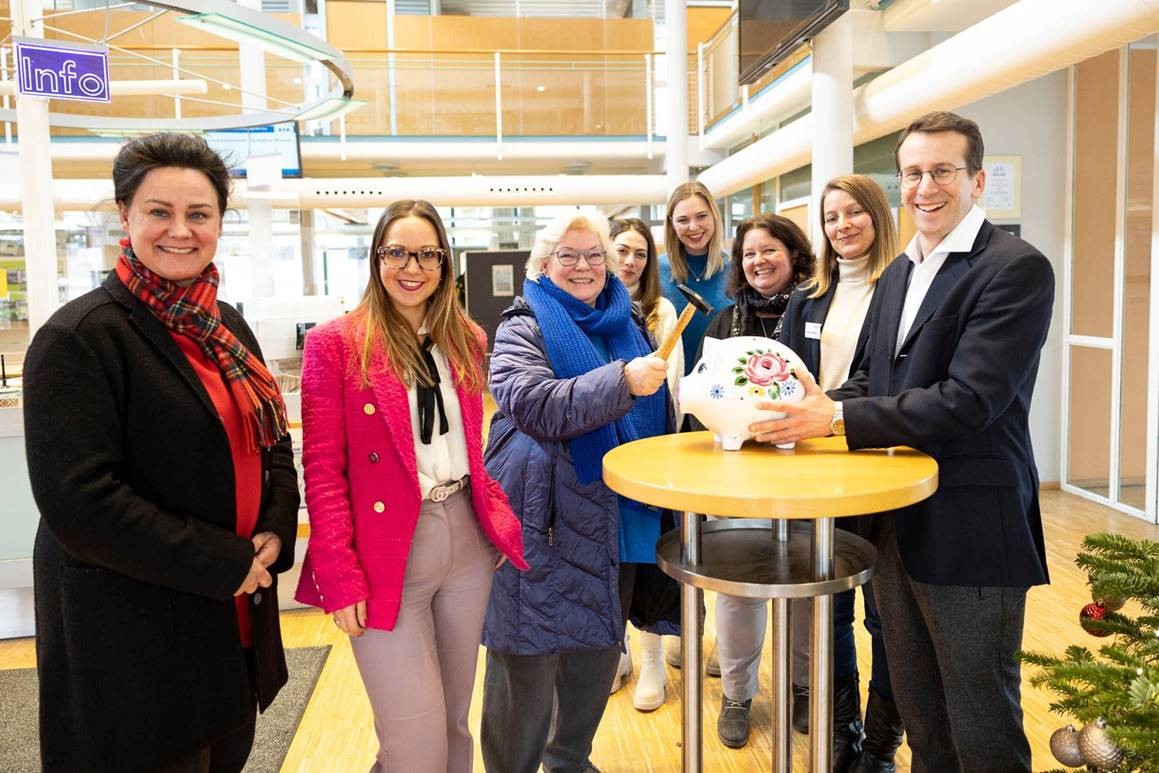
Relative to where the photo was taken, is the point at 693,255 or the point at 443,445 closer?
the point at 443,445

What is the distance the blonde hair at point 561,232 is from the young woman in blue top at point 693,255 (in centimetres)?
103

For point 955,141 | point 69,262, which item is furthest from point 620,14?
point 955,141

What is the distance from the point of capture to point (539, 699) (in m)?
2.06

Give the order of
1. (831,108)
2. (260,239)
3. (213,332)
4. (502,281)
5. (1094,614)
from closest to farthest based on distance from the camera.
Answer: (1094,614) → (213,332) → (831,108) → (260,239) → (502,281)

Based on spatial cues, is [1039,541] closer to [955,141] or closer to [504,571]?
[955,141]

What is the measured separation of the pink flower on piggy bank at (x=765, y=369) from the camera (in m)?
1.67

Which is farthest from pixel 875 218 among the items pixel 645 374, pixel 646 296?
pixel 645 374

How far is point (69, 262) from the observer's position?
10.9 m

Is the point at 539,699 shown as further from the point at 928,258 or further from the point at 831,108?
the point at 831,108

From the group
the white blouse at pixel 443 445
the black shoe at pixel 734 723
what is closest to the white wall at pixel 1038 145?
the black shoe at pixel 734 723

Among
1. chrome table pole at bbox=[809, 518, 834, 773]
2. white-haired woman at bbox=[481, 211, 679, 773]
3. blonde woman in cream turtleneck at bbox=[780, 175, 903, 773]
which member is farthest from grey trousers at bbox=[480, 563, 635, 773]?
blonde woman in cream turtleneck at bbox=[780, 175, 903, 773]

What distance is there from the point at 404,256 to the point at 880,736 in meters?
1.80

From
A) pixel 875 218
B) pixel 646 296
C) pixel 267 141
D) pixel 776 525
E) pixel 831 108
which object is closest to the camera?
pixel 776 525

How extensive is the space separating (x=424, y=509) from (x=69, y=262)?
441 inches
